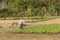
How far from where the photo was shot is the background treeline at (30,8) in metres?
24.2

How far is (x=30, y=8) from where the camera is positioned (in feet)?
81.5

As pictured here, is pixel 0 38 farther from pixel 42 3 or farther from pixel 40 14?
pixel 42 3

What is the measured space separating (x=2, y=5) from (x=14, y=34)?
47.2 feet

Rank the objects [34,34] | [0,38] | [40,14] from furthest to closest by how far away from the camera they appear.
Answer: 1. [40,14]
2. [34,34]
3. [0,38]

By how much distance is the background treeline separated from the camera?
79.3 ft

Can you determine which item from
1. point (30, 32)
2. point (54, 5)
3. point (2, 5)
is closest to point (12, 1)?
point (2, 5)

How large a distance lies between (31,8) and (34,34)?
1272 cm

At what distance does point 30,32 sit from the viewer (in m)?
12.6

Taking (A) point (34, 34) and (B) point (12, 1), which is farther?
(B) point (12, 1)

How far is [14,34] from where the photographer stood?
487 inches

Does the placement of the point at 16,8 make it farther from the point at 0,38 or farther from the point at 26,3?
the point at 0,38

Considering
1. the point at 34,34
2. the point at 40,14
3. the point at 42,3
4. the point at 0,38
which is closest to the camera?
the point at 0,38

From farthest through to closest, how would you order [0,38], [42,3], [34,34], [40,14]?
[42,3] → [40,14] → [34,34] → [0,38]

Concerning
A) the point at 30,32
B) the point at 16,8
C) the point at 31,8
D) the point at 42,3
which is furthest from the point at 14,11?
the point at 30,32
